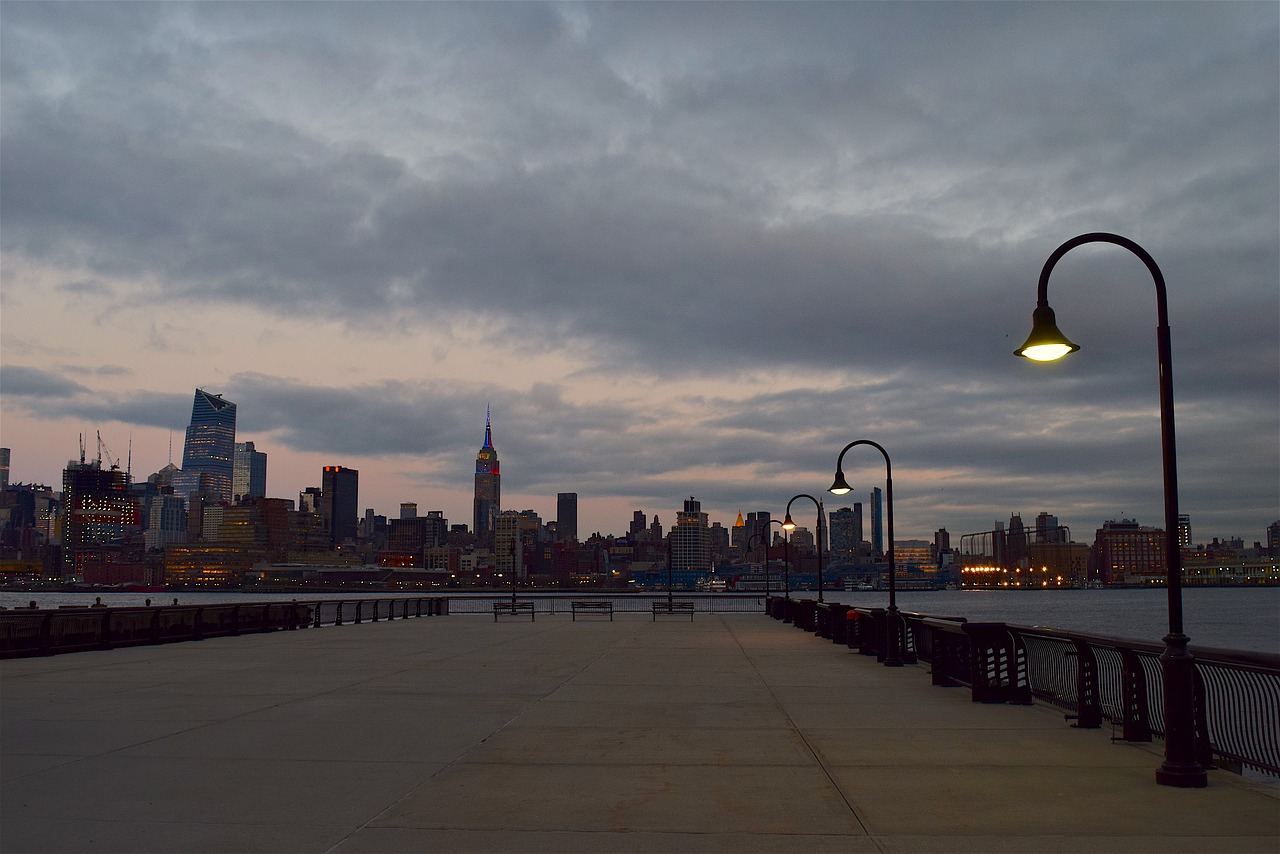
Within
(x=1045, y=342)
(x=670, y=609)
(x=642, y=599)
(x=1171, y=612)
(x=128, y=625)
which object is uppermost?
(x=1045, y=342)

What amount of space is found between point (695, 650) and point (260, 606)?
14.9 metres

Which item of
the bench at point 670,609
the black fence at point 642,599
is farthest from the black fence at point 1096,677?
the black fence at point 642,599

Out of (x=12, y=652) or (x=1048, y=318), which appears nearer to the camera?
(x=1048, y=318)

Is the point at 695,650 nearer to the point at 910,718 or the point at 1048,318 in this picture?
the point at 910,718

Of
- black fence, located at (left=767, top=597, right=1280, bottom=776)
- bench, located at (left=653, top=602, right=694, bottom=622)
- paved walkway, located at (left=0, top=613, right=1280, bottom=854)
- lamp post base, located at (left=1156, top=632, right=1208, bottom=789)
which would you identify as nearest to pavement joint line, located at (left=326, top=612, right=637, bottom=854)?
paved walkway, located at (left=0, top=613, right=1280, bottom=854)

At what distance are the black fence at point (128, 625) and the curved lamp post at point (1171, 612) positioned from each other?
21043 mm

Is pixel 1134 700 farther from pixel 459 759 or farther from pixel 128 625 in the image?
pixel 128 625

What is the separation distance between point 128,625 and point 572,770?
1969 cm

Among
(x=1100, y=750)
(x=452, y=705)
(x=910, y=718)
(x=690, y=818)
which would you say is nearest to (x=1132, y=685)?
(x=1100, y=750)

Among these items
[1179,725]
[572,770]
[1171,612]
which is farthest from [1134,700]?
[572,770]

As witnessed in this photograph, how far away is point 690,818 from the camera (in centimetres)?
754

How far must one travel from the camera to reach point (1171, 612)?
359 inches

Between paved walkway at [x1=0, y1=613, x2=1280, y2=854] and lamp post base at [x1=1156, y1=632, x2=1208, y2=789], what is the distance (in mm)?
241

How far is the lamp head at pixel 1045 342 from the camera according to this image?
947 centimetres
